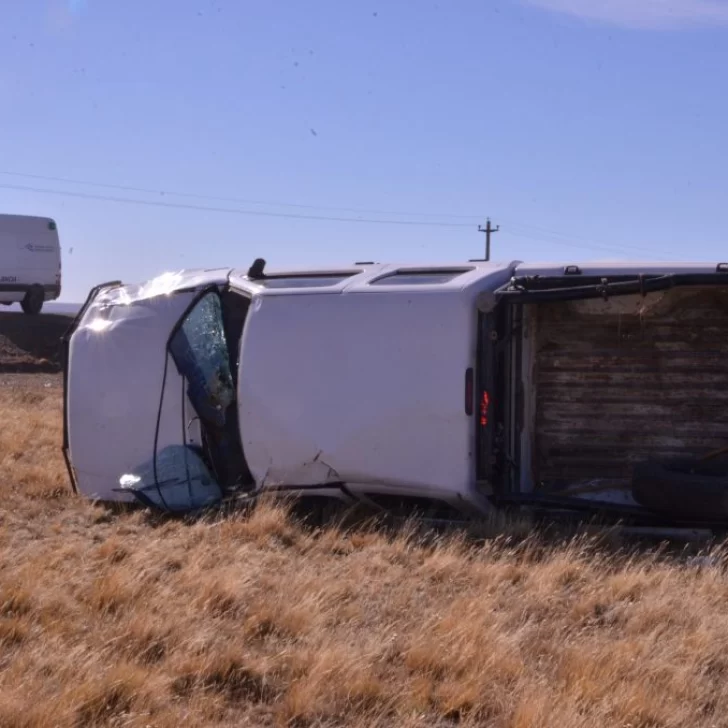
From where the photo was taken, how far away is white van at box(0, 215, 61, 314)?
2898 centimetres

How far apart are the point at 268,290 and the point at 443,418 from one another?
1774 mm

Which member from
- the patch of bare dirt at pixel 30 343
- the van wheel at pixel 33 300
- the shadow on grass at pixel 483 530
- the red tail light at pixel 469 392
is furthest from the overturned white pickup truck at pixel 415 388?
the van wheel at pixel 33 300

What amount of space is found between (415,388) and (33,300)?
2517 cm

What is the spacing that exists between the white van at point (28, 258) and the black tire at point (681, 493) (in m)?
24.1

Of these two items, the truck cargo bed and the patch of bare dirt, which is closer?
the truck cargo bed

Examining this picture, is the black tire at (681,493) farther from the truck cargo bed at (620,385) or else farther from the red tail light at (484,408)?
the red tail light at (484,408)

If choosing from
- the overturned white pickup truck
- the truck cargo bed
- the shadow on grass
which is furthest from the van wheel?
the truck cargo bed

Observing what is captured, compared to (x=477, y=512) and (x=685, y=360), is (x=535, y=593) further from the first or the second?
(x=685, y=360)

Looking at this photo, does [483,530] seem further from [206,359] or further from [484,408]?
[206,359]

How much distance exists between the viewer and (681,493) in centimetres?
745

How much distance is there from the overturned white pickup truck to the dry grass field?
54 cm

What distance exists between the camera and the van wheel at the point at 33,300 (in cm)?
3055

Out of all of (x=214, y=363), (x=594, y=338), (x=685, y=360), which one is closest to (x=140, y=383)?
(x=214, y=363)

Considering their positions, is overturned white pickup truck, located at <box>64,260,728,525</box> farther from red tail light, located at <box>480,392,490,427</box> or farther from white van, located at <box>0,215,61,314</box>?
white van, located at <box>0,215,61,314</box>
